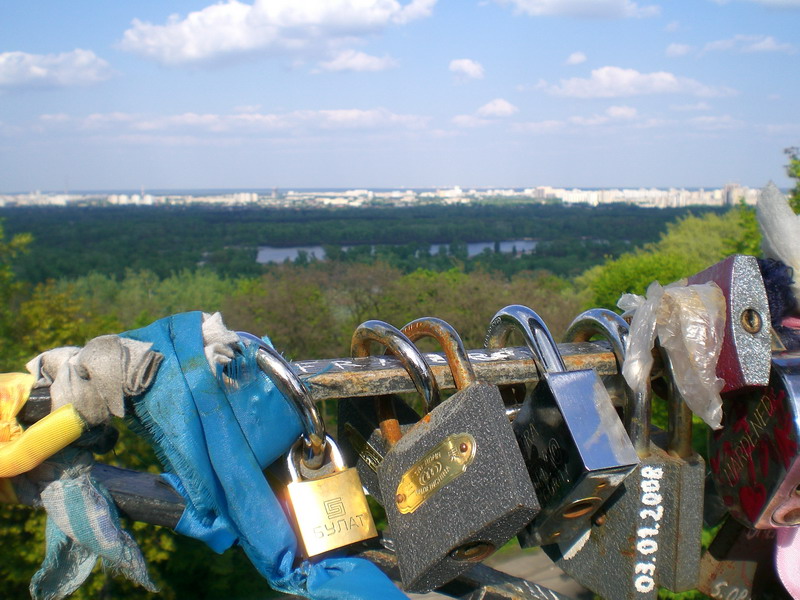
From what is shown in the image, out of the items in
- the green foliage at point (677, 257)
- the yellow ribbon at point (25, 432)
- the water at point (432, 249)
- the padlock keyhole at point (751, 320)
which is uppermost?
the padlock keyhole at point (751, 320)

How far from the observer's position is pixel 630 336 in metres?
1.34

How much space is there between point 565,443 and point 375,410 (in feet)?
1.27

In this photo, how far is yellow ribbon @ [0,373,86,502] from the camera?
107 cm

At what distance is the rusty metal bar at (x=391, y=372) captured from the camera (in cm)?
119

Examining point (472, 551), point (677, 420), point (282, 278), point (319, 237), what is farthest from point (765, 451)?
point (319, 237)

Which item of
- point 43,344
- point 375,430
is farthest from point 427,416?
point 43,344

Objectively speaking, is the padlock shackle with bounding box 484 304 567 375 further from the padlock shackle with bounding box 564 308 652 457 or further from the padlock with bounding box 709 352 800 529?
the padlock with bounding box 709 352 800 529

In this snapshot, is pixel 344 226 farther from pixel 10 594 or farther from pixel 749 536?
pixel 749 536

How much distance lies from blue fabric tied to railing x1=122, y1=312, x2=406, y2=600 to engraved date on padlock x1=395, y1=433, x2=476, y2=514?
146 mm

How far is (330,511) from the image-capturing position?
3.95 ft

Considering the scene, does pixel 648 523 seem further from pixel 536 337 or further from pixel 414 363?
pixel 414 363

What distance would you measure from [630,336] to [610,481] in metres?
0.29

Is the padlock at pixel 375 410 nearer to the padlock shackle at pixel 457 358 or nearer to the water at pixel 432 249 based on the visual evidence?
the padlock shackle at pixel 457 358

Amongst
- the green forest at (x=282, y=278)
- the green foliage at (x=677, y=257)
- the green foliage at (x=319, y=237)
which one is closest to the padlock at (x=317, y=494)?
the green forest at (x=282, y=278)
